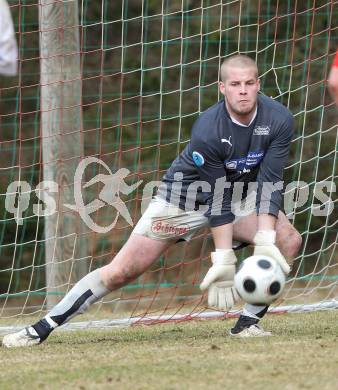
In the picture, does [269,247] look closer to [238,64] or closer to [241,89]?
[241,89]

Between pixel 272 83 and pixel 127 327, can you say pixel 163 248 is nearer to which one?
pixel 127 327

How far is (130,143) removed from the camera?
12.0m

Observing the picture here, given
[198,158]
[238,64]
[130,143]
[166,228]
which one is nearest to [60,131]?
[166,228]

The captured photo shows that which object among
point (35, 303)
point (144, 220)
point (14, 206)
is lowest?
point (35, 303)

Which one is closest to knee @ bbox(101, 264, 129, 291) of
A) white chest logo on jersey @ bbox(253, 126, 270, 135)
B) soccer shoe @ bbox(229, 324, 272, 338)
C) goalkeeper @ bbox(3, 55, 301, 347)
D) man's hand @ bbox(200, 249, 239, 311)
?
goalkeeper @ bbox(3, 55, 301, 347)

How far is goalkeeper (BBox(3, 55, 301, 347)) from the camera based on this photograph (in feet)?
20.0

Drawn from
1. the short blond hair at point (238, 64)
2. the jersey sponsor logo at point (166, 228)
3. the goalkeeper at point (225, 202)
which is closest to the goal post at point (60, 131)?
the goalkeeper at point (225, 202)

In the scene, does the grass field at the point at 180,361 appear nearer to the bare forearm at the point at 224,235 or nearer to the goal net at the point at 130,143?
the bare forearm at the point at 224,235

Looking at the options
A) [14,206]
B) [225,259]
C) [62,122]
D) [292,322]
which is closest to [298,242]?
[225,259]

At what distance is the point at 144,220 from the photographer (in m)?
6.36

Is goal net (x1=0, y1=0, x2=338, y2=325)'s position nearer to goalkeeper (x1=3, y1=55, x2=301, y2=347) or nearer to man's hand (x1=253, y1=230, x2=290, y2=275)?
goalkeeper (x1=3, y1=55, x2=301, y2=347)

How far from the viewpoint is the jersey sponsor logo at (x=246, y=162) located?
6180mm

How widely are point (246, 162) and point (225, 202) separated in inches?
9.8

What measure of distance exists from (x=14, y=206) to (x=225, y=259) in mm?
4572
